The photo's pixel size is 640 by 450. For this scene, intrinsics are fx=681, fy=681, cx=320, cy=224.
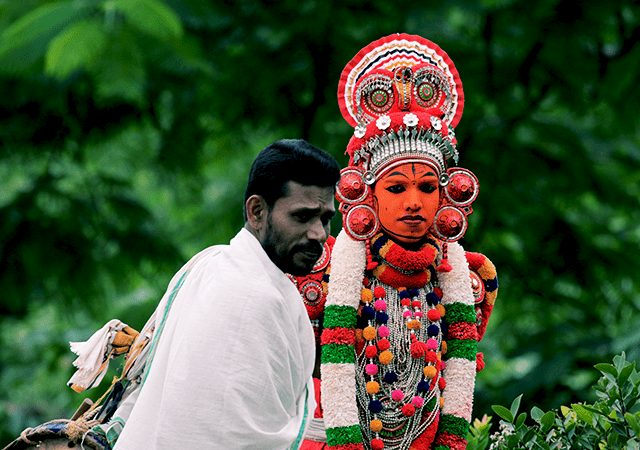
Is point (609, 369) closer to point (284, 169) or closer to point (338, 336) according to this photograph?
point (338, 336)

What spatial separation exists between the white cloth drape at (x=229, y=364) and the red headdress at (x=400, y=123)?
87 cm

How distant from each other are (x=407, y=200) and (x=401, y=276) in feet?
1.03

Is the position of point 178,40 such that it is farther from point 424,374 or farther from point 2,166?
point 2,166

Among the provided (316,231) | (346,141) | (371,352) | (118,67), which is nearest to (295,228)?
(316,231)

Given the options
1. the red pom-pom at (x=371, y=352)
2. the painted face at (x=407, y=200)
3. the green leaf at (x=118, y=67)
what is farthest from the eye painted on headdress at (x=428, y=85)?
the green leaf at (x=118, y=67)

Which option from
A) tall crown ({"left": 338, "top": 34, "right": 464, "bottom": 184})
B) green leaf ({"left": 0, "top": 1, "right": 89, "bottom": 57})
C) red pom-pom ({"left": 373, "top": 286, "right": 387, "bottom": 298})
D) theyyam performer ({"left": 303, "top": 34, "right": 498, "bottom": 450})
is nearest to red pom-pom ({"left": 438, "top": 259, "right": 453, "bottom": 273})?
theyyam performer ({"left": 303, "top": 34, "right": 498, "bottom": 450})

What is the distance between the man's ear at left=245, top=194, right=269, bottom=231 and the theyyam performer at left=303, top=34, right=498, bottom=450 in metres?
0.74

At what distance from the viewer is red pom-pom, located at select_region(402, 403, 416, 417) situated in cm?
262

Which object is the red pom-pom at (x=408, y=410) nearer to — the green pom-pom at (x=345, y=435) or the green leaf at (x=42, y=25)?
the green pom-pom at (x=345, y=435)

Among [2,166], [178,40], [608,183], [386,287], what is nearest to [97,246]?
[2,166]

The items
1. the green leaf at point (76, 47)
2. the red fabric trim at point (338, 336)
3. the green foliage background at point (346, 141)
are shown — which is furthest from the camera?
the green foliage background at point (346, 141)

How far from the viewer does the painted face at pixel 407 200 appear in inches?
108

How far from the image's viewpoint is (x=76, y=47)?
125 inches

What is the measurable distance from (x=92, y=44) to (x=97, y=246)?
224cm
